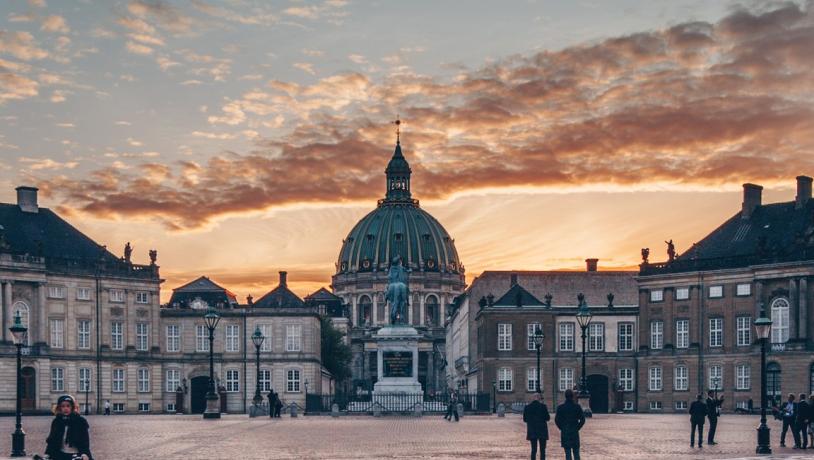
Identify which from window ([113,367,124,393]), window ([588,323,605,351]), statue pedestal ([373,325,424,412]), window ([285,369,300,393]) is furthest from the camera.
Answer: window ([285,369,300,393])

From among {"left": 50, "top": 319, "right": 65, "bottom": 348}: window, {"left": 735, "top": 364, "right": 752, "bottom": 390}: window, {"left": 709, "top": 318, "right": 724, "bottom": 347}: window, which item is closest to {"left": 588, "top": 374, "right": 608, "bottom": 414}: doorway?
{"left": 709, "top": 318, "right": 724, "bottom": 347}: window

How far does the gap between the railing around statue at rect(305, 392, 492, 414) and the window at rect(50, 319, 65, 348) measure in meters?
21.7

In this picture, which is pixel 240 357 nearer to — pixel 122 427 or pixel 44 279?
pixel 44 279

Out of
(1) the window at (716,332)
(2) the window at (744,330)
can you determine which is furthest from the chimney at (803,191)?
(1) the window at (716,332)

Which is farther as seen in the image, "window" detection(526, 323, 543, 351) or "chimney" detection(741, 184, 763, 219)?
"window" detection(526, 323, 543, 351)

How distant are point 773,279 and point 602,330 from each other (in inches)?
719

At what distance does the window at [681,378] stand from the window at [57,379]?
42.4 metres

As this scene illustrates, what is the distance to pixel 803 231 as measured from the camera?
88.4 metres

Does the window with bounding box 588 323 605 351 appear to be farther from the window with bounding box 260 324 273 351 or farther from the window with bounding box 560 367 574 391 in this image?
the window with bounding box 260 324 273 351

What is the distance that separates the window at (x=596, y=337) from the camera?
104312 mm

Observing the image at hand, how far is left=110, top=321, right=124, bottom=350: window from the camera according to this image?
327ft

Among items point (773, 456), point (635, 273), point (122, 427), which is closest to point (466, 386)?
point (635, 273)

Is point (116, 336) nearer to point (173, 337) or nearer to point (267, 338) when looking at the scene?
point (173, 337)

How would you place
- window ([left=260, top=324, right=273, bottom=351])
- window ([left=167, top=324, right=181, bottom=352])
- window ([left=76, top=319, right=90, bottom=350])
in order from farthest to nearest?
1. window ([left=260, top=324, right=273, bottom=351])
2. window ([left=167, top=324, right=181, bottom=352])
3. window ([left=76, top=319, right=90, bottom=350])
